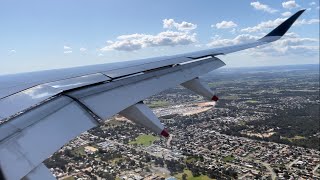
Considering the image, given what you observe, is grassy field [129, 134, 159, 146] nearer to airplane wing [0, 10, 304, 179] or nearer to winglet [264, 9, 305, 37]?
winglet [264, 9, 305, 37]

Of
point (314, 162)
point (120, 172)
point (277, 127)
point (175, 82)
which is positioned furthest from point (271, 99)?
point (175, 82)

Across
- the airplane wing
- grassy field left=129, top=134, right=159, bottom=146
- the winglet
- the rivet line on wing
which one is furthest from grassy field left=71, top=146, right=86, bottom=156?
the rivet line on wing

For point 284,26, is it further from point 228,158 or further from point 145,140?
point 145,140

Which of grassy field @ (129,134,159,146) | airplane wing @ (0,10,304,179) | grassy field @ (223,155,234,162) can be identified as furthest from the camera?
grassy field @ (129,134,159,146)

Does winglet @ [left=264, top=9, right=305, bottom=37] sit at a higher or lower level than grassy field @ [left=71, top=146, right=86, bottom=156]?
higher

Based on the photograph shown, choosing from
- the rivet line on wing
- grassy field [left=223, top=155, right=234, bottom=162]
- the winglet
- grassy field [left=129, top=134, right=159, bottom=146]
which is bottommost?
grassy field [left=223, top=155, right=234, bottom=162]

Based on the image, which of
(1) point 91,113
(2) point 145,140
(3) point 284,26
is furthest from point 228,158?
(1) point 91,113
